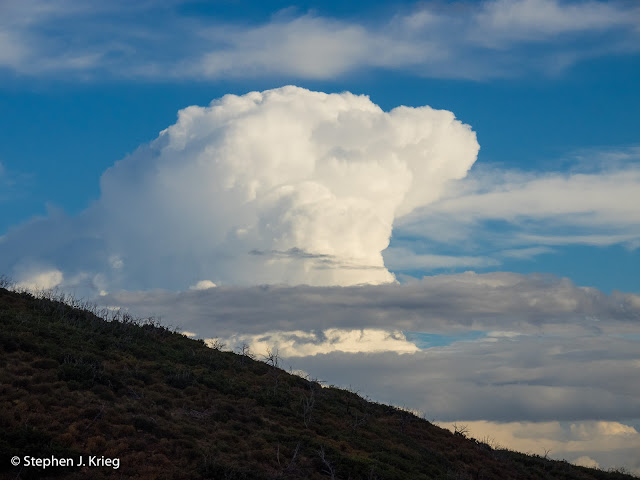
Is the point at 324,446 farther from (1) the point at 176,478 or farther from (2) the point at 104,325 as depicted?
(2) the point at 104,325

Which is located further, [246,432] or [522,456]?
[522,456]

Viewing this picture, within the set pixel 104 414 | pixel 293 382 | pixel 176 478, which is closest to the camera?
pixel 176 478

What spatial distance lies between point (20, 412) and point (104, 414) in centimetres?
381

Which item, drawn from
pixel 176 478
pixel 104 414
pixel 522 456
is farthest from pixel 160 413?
pixel 522 456

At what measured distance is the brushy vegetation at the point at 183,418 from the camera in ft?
88.3

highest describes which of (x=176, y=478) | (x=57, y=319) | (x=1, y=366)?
(x=57, y=319)

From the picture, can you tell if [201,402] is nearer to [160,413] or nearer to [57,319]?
[160,413]

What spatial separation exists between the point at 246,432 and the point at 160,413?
189 inches

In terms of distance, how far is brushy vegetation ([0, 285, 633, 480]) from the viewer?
2692 centimetres

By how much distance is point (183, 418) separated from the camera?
1300 inches

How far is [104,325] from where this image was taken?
48406 mm

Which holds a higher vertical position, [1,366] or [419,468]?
[1,366]

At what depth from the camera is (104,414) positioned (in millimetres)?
29656

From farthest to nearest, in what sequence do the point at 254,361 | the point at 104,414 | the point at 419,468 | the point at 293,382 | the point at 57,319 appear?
the point at 254,361 < the point at 293,382 < the point at 57,319 < the point at 419,468 < the point at 104,414
